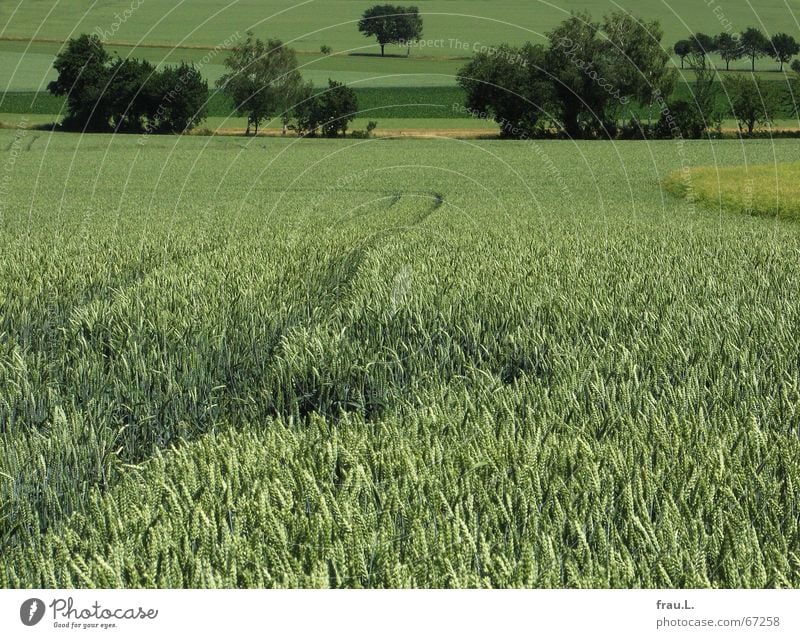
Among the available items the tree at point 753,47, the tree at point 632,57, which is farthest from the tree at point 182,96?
the tree at point 753,47

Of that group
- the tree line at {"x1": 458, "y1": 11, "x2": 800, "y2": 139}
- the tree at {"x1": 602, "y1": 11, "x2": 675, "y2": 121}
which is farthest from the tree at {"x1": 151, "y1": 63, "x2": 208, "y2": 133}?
the tree at {"x1": 602, "y1": 11, "x2": 675, "y2": 121}

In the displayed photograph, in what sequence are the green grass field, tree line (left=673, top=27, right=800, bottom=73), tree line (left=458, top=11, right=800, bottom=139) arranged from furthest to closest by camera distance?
tree line (left=458, top=11, right=800, bottom=139)
tree line (left=673, top=27, right=800, bottom=73)
the green grass field

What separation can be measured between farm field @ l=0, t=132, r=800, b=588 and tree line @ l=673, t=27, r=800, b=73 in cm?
639

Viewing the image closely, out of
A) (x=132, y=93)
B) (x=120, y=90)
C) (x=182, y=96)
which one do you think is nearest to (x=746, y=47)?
(x=182, y=96)

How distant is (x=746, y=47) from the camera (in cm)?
1755

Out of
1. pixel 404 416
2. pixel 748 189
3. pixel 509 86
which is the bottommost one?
pixel 404 416

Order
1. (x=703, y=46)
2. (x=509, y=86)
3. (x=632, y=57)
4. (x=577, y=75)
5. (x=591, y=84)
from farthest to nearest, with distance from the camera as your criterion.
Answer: (x=591, y=84), (x=632, y=57), (x=577, y=75), (x=509, y=86), (x=703, y=46)

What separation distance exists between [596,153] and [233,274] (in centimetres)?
4331

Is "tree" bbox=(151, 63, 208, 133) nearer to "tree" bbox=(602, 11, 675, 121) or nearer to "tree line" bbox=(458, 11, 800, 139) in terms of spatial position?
"tree line" bbox=(458, 11, 800, 139)

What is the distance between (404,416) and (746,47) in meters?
15.8

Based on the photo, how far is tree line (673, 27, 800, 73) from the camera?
17.8 metres

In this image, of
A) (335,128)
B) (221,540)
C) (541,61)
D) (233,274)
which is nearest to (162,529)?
(221,540)

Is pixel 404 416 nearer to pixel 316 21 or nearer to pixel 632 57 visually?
pixel 316 21

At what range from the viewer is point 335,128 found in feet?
201
